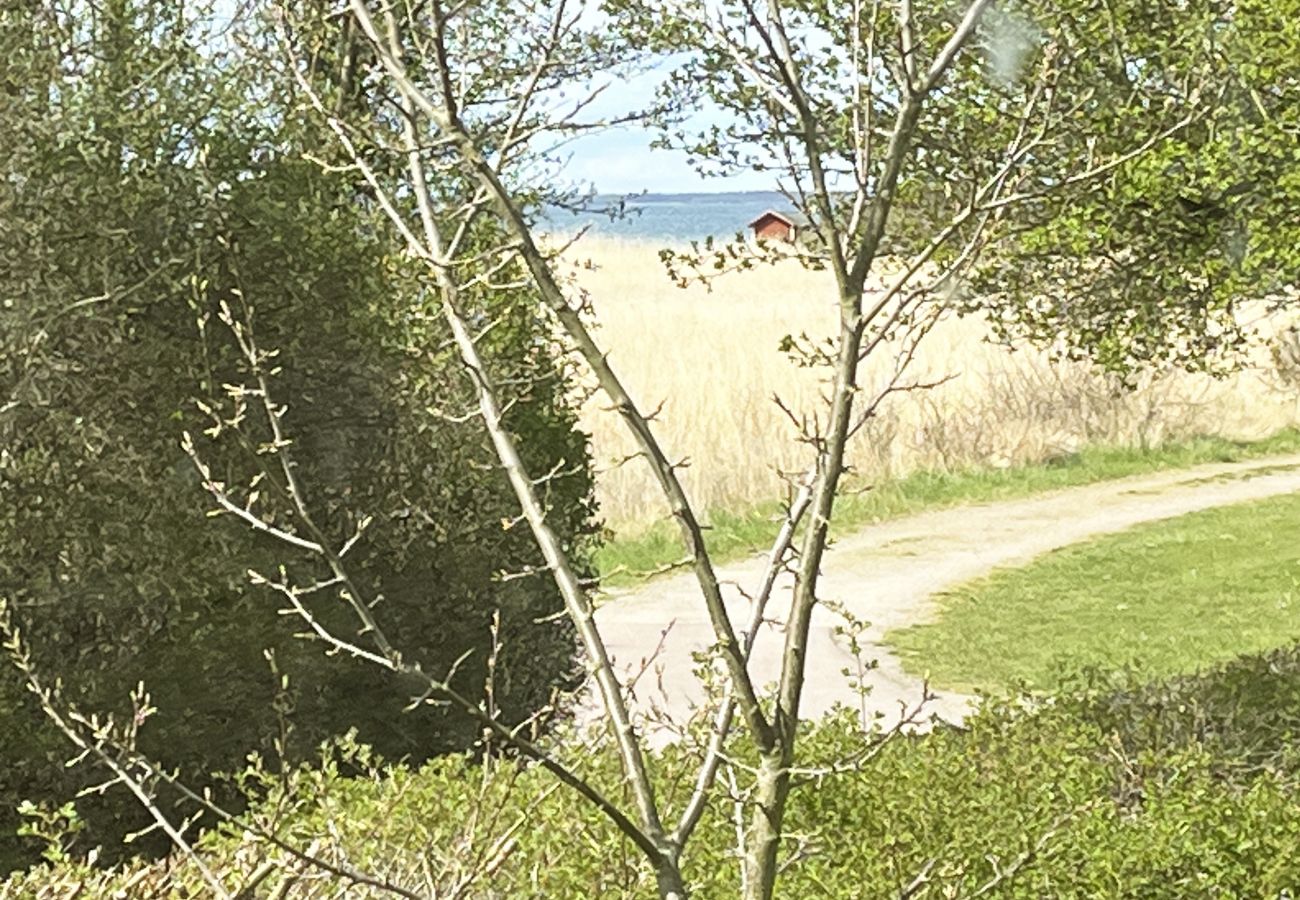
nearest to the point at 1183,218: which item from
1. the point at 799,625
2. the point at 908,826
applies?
the point at 908,826

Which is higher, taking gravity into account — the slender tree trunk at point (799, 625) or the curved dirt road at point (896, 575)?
the slender tree trunk at point (799, 625)

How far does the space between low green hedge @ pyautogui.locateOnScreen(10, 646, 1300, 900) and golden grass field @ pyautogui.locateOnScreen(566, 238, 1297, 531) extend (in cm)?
936

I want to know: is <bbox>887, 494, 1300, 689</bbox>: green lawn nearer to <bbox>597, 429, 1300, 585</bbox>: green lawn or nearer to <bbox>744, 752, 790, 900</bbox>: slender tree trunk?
<bbox>597, 429, 1300, 585</bbox>: green lawn

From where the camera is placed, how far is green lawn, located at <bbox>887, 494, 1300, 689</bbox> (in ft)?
41.1

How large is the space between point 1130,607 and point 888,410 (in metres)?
5.56

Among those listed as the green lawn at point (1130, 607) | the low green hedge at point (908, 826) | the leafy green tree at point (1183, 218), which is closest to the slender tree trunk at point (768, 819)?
the low green hedge at point (908, 826)

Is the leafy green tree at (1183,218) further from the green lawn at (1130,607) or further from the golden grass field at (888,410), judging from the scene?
the golden grass field at (888,410)

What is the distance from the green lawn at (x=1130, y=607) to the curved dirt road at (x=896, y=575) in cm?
31

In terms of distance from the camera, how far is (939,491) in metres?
18.1

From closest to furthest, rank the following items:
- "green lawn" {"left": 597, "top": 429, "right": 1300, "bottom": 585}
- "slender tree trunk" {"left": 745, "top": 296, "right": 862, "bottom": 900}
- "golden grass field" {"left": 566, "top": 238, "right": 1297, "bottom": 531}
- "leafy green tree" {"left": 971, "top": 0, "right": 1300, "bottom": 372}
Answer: "slender tree trunk" {"left": 745, "top": 296, "right": 862, "bottom": 900}, "leafy green tree" {"left": 971, "top": 0, "right": 1300, "bottom": 372}, "green lawn" {"left": 597, "top": 429, "right": 1300, "bottom": 585}, "golden grass field" {"left": 566, "top": 238, "right": 1297, "bottom": 531}

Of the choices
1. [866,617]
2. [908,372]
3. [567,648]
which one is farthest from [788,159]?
[908,372]

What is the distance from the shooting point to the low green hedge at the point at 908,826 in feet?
16.4

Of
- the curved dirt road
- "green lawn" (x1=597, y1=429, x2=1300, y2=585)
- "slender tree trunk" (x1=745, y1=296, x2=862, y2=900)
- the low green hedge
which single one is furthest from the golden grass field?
"slender tree trunk" (x1=745, y1=296, x2=862, y2=900)

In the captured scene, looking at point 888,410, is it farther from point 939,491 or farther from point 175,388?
point 175,388
